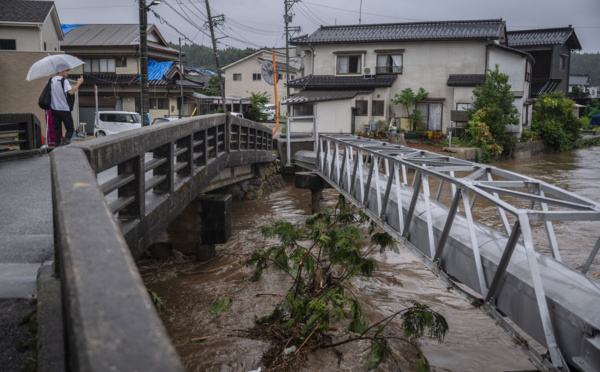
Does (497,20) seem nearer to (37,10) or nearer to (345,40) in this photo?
(345,40)

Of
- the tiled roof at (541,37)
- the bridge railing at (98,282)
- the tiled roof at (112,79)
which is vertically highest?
the tiled roof at (541,37)

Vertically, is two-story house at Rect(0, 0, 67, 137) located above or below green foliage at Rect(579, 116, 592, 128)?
above

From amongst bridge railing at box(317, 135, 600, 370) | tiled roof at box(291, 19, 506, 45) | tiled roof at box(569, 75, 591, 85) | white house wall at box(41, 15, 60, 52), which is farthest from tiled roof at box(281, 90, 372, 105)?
tiled roof at box(569, 75, 591, 85)

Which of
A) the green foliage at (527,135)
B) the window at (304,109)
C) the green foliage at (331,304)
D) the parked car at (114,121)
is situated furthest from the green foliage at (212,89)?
the green foliage at (331,304)

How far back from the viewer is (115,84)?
39.6m

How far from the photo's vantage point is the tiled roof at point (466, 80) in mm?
30922

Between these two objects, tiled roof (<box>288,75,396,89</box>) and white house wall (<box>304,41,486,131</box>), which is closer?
white house wall (<box>304,41,486,131</box>)

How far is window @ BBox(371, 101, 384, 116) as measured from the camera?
32.8 metres

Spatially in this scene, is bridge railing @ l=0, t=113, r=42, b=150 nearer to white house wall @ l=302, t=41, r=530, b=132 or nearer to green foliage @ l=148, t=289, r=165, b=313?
green foliage @ l=148, t=289, r=165, b=313

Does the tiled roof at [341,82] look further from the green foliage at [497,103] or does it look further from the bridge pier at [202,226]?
the bridge pier at [202,226]

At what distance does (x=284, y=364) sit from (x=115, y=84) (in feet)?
122

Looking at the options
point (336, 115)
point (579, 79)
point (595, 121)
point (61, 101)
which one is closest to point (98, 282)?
point (61, 101)

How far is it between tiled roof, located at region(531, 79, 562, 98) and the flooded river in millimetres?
29092

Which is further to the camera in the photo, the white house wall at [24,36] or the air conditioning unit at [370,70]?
the air conditioning unit at [370,70]
